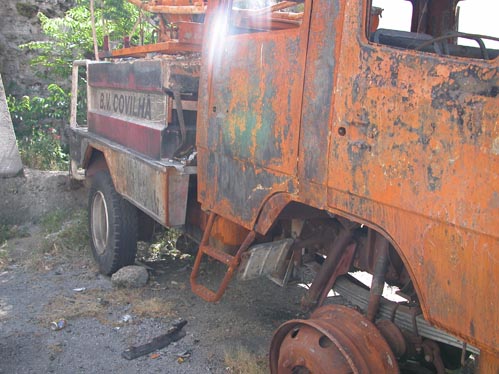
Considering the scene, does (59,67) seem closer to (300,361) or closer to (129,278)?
(129,278)

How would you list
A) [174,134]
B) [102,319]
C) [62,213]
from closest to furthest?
[174,134] → [102,319] → [62,213]

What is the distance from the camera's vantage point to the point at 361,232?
9.47 feet

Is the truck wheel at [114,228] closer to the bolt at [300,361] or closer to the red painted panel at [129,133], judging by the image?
the red painted panel at [129,133]

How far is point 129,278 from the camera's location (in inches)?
181

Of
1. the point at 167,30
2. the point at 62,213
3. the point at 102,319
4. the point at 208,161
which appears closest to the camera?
the point at 208,161

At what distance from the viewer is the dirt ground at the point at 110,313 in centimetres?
350

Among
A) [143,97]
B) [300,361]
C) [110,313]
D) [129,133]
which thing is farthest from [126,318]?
[300,361]

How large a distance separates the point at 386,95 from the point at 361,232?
37.0 inches

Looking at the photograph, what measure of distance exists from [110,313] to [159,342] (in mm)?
635

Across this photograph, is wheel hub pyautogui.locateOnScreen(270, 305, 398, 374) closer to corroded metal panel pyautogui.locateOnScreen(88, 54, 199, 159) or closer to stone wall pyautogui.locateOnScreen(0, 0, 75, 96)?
corroded metal panel pyautogui.locateOnScreen(88, 54, 199, 159)

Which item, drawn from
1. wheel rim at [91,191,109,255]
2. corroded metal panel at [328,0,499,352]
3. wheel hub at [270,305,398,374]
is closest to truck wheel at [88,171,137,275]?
wheel rim at [91,191,109,255]

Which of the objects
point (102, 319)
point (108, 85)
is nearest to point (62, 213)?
point (108, 85)

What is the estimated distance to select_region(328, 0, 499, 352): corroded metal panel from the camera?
6.02 feet

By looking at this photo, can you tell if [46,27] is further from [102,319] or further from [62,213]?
[102,319]
